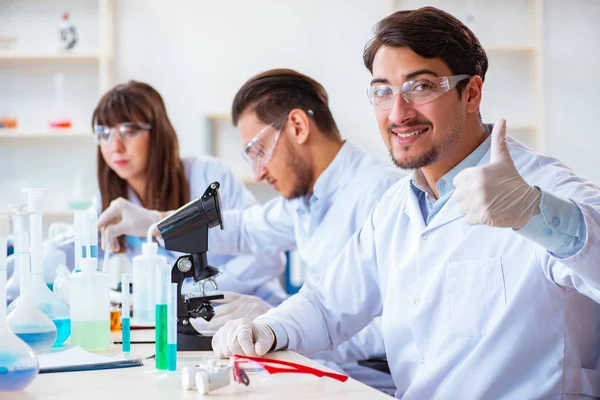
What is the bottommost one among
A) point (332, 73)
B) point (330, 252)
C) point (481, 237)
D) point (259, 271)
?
point (259, 271)

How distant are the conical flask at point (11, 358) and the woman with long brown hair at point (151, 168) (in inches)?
71.2

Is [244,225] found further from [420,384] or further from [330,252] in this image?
[420,384]

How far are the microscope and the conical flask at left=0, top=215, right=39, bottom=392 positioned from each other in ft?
1.66

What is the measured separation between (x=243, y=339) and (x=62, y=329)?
0.43 m

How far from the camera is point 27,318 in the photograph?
1490mm

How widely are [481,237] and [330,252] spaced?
97cm

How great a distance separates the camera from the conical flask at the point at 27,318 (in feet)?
4.87

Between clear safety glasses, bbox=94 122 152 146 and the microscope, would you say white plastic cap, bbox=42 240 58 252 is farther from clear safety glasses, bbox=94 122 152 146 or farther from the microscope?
clear safety glasses, bbox=94 122 152 146

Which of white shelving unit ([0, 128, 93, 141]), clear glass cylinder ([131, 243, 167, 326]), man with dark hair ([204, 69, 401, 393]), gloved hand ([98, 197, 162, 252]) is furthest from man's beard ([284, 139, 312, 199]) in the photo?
white shelving unit ([0, 128, 93, 141])

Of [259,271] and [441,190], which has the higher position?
[441,190]

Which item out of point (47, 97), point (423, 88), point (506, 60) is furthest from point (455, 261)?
point (47, 97)

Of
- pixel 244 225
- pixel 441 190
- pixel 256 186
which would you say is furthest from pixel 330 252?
pixel 256 186

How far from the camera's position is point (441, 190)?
1801 millimetres

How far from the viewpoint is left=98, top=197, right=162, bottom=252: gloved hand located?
275 centimetres
